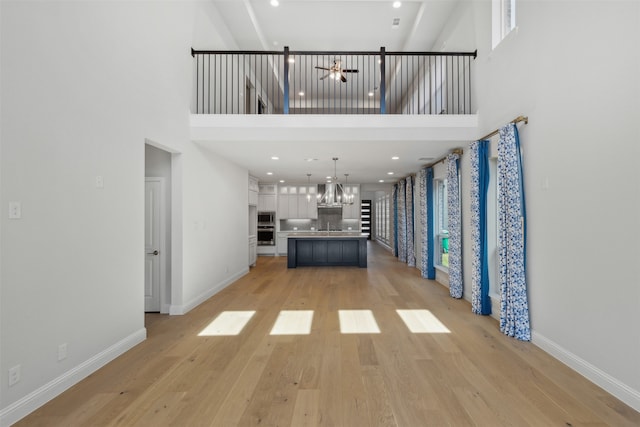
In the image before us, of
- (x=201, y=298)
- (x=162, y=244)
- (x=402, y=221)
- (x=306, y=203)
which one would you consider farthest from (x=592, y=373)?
(x=306, y=203)

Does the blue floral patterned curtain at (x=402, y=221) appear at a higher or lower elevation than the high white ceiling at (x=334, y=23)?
lower

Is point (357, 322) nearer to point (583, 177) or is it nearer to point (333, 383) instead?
point (333, 383)

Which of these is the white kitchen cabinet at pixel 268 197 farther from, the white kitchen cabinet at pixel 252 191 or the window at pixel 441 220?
the window at pixel 441 220

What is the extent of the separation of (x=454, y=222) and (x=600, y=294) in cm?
262

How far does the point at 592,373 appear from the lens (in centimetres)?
235

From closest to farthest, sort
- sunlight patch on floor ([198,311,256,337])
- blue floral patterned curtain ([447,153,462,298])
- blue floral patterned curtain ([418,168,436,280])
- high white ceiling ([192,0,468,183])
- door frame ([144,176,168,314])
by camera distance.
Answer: sunlight patch on floor ([198,311,256,337]) → door frame ([144,176,168,314]) → high white ceiling ([192,0,468,183]) → blue floral patterned curtain ([447,153,462,298]) → blue floral patterned curtain ([418,168,436,280])

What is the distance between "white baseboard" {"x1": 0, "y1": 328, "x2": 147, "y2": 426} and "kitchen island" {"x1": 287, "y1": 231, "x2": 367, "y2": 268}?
489 cm

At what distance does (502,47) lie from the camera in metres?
3.61

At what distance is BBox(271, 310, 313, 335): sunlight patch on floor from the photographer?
340 cm

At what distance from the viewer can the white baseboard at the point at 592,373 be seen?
2045mm

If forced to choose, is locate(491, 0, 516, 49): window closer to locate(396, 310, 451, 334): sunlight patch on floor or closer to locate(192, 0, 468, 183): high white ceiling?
locate(192, 0, 468, 183): high white ceiling

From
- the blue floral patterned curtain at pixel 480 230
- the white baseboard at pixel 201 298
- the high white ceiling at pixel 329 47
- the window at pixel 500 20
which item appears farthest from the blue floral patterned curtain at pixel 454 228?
the white baseboard at pixel 201 298

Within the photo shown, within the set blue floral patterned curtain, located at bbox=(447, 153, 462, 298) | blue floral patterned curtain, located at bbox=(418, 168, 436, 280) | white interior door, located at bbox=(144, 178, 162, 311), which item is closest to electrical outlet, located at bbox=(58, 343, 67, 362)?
white interior door, located at bbox=(144, 178, 162, 311)

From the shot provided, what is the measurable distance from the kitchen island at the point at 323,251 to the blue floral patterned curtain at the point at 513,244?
449cm
